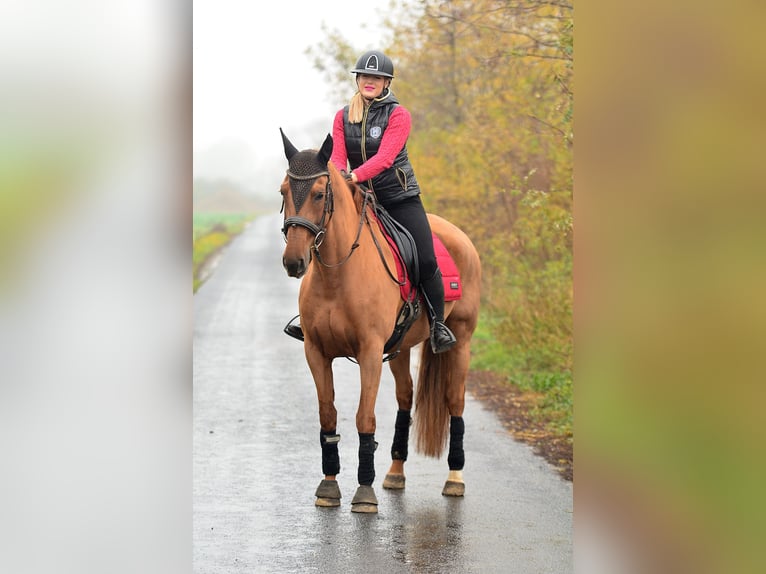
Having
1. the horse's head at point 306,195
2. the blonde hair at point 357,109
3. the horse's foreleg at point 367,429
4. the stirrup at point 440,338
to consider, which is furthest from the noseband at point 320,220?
the stirrup at point 440,338

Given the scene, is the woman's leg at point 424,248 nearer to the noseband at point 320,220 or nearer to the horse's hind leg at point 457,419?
the horse's hind leg at point 457,419

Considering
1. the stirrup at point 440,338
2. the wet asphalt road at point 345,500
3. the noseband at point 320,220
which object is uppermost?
the noseband at point 320,220

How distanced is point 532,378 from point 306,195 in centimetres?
667

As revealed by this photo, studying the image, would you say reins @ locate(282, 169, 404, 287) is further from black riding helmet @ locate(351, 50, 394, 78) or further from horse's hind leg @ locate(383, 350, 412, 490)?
horse's hind leg @ locate(383, 350, 412, 490)

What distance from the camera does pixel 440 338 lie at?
7.68 m

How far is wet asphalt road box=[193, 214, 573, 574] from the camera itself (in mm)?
6043

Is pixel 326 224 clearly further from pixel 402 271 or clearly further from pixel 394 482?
pixel 394 482

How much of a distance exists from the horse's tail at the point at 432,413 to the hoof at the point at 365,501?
1.02 meters

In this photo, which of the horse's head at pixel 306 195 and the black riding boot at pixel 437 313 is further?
the black riding boot at pixel 437 313

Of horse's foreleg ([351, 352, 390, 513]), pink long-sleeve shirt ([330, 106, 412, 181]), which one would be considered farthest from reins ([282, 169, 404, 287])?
horse's foreleg ([351, 352, 390, 513])

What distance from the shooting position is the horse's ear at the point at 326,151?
6.30 meters
